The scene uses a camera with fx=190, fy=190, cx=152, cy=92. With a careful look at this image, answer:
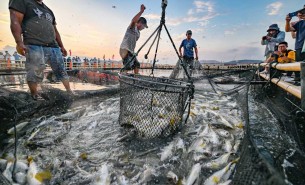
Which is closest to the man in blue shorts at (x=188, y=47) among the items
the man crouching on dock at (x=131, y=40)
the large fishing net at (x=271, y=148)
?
the man crouching on dock at (x=131, y=40)

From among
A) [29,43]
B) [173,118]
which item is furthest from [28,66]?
[173,118]

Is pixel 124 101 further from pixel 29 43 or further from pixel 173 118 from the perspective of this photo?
pixel 29 43

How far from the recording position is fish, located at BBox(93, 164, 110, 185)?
1.91 metres

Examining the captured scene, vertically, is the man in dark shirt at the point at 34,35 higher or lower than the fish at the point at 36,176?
higher

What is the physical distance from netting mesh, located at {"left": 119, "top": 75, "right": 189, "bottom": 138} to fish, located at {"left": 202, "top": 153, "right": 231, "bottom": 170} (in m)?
0.78

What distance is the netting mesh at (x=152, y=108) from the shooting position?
2691 mm

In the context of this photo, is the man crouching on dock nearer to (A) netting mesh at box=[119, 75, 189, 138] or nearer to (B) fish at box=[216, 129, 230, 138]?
(A) netting mesh at box=[119, 75, 189, 138]

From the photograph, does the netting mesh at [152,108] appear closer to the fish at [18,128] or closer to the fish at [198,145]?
the fish at [198,145]

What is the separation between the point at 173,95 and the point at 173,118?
0.38 m

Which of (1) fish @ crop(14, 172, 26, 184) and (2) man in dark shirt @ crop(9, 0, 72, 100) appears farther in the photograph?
(2) man in dark shirt @ crop(9, 0, 72, 100)

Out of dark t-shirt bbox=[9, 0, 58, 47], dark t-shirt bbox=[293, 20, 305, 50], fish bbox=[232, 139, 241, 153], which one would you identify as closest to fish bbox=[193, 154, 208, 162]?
fish bbox=[232, 139, 241, 153]

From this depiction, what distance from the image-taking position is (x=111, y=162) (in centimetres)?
227

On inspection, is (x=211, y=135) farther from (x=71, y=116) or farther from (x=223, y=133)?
(x=71, y=116)

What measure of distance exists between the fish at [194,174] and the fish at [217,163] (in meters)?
0.13
